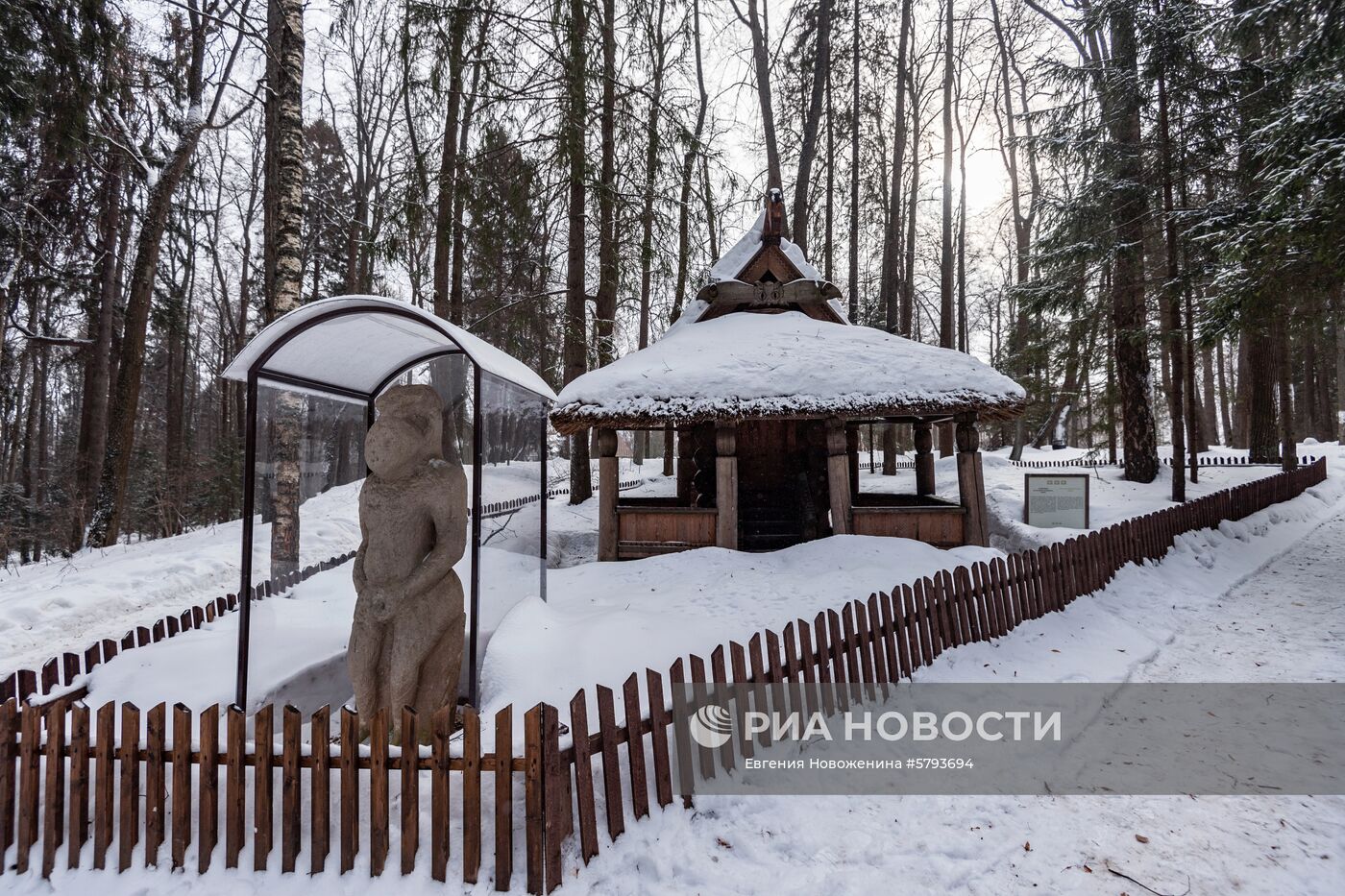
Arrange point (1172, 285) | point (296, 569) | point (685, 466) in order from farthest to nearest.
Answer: point (685, 466)
point (1172, 285)
point (296, 569)

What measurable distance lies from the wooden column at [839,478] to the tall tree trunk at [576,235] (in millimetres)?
5910

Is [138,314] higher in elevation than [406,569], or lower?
higher

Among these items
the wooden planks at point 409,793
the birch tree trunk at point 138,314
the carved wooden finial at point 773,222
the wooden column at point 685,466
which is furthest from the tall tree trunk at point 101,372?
the wooden planks at point 409,793

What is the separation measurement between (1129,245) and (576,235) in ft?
36.7

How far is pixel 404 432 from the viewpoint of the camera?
3.46 m

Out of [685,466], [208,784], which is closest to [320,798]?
[208,784]

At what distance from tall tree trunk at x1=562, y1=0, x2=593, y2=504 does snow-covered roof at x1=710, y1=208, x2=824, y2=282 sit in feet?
9.79

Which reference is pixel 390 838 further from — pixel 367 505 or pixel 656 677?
pixel 367 505

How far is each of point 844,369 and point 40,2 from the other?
11313 millimetres

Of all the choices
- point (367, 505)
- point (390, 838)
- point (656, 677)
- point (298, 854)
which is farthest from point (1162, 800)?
point (367, 505)

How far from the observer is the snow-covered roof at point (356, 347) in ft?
11.6

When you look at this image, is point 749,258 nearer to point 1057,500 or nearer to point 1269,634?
point 1057,500

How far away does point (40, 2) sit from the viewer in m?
7.32

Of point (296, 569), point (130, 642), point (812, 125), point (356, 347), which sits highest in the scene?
point (812, 125)
